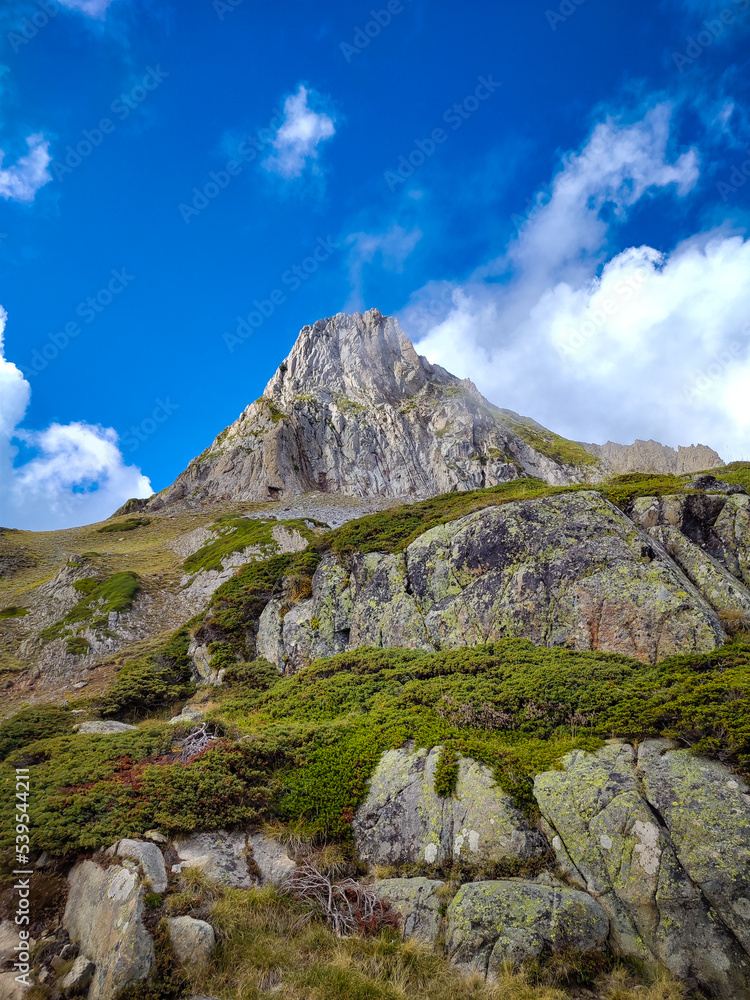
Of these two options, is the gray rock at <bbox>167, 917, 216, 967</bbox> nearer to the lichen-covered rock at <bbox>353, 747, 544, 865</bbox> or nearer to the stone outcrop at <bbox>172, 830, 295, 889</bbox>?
the stone outcrop at <bbox>172, 830, 295, 889</bbox>

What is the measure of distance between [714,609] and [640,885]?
11.0 metres

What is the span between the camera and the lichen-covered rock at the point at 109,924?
22.4ft

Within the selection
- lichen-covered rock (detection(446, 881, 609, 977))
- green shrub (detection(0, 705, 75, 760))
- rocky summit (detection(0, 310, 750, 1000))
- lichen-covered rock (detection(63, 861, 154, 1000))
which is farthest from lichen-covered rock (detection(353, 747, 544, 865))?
green shrub (detection(0, 705, 75, 760))

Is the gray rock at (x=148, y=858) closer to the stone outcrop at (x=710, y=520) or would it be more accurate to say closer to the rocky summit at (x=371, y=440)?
the stone outcrop at (x=710, y=520)

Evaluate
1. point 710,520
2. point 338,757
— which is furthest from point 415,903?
point 710,520

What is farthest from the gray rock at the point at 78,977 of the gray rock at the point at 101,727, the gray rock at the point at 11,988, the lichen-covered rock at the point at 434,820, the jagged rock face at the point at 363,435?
the jagged rock face at the point at 363,435

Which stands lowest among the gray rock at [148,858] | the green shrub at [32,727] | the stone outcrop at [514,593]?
the gray rock at [148,858]

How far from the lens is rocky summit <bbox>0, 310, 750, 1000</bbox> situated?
7.36 meters

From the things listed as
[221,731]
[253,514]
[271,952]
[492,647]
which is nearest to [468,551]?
[492,647]

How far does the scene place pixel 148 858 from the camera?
871cm

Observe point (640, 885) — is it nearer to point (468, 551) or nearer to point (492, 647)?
point (492, 647)

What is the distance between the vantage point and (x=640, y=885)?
7.85m

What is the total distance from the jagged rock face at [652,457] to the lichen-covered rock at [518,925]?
405 feet

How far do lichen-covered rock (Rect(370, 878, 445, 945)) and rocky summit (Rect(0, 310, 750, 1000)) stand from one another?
0.04 meters
